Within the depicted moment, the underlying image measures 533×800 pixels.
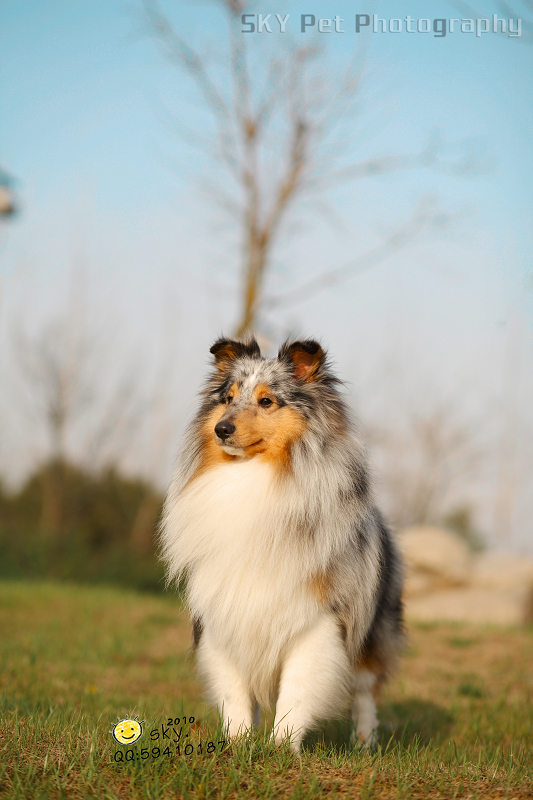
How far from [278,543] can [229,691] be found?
879 mm

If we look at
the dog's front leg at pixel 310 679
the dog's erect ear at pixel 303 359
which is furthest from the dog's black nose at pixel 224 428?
the dog's front leg at pixel 310 679

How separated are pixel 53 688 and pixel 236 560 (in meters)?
2.80

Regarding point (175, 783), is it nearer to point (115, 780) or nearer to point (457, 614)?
point (115, 780)

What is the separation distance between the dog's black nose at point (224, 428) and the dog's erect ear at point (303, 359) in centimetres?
60

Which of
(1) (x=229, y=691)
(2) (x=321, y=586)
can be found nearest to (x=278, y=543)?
(2) (x=321, y=586)

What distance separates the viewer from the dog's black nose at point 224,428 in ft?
11.9

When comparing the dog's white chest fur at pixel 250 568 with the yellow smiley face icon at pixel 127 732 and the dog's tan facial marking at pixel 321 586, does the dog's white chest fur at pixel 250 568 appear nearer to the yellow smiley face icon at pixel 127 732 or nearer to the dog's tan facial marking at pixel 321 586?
the dog's tan facial marking at pixel 321 586

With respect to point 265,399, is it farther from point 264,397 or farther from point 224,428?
point 224,428

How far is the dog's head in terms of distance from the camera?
3.69 m

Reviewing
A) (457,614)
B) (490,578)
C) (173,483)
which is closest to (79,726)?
(173,483)

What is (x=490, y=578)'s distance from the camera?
13977mm

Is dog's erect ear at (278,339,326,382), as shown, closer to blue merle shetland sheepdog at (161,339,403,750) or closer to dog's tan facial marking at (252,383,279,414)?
blue merle shetland sheepdog at (161,339,403,750)

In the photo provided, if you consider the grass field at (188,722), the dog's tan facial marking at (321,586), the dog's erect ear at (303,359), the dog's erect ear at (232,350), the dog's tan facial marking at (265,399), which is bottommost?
the grass field at (188,722)

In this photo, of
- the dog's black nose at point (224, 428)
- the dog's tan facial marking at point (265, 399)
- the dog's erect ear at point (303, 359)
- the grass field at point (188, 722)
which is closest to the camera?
the grass field at point (188, 722)
